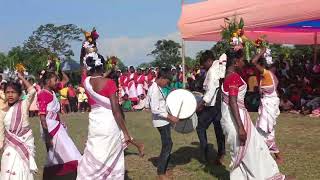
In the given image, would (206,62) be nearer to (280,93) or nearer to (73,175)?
(73,175)

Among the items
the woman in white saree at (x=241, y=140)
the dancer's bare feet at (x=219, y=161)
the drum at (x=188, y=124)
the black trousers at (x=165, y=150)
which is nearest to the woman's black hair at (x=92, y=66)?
the woman in white saree at (x=241, y=140)

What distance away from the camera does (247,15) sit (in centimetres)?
1545

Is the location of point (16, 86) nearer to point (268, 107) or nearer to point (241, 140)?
point (241, 140)

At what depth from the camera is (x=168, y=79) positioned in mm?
8312

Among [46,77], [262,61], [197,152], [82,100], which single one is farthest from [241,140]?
[82,100]

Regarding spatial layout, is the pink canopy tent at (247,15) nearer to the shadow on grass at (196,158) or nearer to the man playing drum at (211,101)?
the shadow on grass at (196,158)

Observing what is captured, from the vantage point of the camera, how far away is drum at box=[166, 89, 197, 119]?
834cm


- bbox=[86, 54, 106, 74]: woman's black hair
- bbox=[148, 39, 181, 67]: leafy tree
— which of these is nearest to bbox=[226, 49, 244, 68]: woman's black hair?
bbox=[86, 54, 106, 74]: woman's black hair

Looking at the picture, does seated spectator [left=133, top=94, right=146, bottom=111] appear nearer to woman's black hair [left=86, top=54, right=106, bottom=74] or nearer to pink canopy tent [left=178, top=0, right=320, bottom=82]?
pink canopy tent [left=178, top=0, right=320, bottom=82]

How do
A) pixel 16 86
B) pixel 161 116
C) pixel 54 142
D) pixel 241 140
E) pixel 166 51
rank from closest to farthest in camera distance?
pixel 16 86
pixel 241 140
pixel 54 142
pixel 161 116
pixel 166 51

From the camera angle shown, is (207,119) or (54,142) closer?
(54,142)

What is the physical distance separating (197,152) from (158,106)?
253 cm

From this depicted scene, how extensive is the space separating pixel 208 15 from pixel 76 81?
574 inches

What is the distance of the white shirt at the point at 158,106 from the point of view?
809 cm
